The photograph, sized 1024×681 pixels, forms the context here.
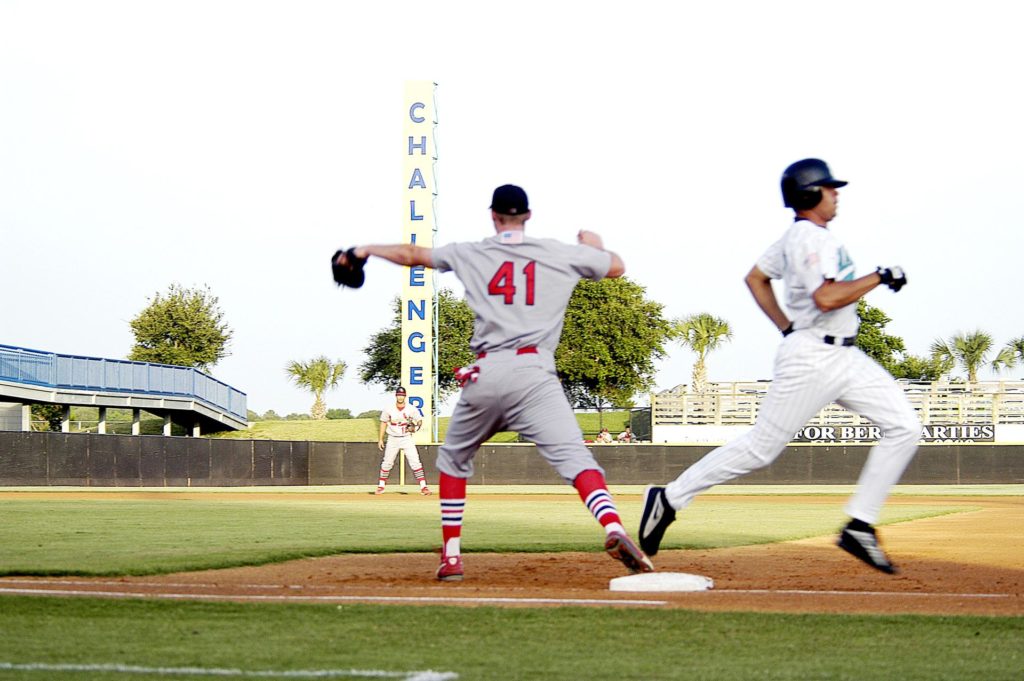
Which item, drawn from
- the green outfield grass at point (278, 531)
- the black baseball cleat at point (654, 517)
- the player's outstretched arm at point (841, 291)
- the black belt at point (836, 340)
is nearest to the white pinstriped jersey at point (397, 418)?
the green outfield grass at point (278, 531)

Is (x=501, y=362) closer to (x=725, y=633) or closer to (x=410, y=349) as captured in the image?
(x=725, y=633)

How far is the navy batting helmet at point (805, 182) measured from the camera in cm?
642

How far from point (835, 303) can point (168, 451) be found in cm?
2695

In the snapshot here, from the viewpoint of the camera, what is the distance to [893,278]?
6.11 meters

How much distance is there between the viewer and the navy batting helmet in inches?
253

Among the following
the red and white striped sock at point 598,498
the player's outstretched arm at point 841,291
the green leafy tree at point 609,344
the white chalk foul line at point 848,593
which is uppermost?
the green leafy tree at point 609,344

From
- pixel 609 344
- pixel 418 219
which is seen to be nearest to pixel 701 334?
pixel 609 344

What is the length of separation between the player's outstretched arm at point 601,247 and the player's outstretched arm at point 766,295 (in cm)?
67

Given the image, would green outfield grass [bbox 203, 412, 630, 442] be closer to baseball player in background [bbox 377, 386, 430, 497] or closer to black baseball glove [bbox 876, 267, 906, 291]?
baseball player in background [bbox 377, 386, 430, 497]

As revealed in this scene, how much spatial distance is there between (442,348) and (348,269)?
3093 inches

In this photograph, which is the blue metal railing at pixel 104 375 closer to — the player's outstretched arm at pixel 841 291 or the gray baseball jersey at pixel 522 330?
the gray baseball jersey at pixel 522 330

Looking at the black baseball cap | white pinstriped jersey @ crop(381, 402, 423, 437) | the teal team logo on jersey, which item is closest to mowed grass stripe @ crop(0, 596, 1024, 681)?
the teal team logo on jersey

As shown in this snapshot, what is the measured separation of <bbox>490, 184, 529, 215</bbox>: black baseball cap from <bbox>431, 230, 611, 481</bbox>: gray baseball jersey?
0.36 ft

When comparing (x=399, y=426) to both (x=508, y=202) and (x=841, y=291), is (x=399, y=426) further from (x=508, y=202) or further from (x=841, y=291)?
(x=841, y=291)
